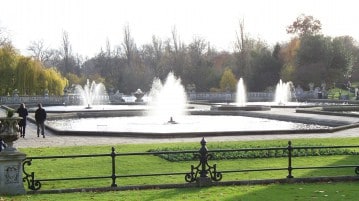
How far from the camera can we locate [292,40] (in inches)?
3196

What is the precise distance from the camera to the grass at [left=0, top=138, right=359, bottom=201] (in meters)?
9.74

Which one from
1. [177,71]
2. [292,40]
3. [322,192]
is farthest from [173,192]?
[292,40]

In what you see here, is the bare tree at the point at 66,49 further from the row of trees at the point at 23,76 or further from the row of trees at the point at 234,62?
the row of trees at the point at 23,76

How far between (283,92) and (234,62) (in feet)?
49.1

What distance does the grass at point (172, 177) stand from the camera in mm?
9742

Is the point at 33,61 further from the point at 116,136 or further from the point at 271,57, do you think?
the point at 116,136

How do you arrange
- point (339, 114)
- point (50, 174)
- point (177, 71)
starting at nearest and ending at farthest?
point (50, 174), point (339, 114), point (177, 71)

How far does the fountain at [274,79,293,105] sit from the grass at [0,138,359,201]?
4655 centimetres

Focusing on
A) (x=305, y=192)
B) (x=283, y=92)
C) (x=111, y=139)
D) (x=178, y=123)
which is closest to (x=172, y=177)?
(x=305, y=192)

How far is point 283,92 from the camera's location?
65625mm

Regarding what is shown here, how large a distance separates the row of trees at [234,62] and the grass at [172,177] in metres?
46.9

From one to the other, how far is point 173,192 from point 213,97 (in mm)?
57345

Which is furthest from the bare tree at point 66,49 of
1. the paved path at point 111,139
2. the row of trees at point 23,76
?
the paved path at point 111,139

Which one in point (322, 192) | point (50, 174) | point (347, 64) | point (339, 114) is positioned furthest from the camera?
point (347, 64)
